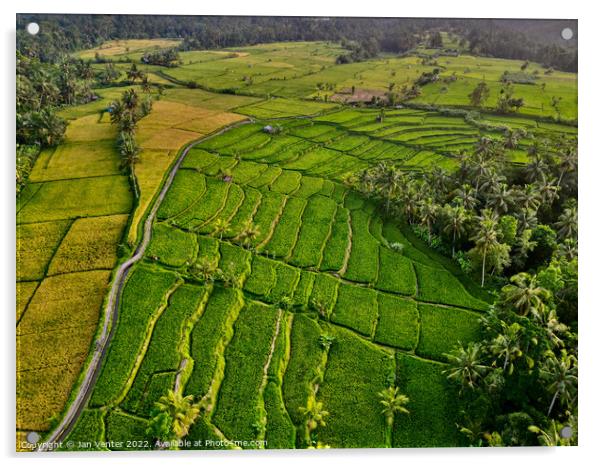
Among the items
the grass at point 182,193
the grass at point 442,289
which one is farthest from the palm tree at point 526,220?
the grass at point 182,193

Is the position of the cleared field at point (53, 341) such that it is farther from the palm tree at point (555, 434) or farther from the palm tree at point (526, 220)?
the palm tree at point (526, 220)

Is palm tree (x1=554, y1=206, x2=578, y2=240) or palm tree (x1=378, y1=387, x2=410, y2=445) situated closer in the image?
palm tree (x1=378, y1=387, x2=410, y2=445)

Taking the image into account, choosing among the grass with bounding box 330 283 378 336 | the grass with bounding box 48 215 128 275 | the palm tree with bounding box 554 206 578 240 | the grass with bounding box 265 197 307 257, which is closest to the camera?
the grass with bounding box 48 215 128 275

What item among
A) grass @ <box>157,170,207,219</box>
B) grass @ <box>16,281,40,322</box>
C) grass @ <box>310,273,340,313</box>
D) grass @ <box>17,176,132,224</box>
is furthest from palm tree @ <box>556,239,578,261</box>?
grass @ <box>16,281,40,322</box>

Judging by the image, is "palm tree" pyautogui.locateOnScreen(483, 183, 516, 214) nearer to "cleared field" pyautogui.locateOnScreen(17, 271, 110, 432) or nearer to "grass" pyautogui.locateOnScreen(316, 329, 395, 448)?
"grass" pyautogui.locateOnScreen(316, 329, 395, 448)

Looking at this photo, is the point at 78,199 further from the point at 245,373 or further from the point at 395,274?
the point at 395,274

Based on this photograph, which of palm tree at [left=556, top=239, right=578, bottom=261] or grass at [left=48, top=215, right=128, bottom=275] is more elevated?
grass at [left=48, top=215, right=128, bottom=275]

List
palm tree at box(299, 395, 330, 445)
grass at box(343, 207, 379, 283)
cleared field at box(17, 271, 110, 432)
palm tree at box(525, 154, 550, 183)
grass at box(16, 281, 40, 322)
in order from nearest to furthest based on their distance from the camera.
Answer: cleared field at box(17, 271, 110, 432) < palm tree at box(299, 395, 330, 445) < grass at box(16, 281, 40, 322) < grass at box(343, 207, 379, 283) < palm tree at box(525, 154, 550, 183)
